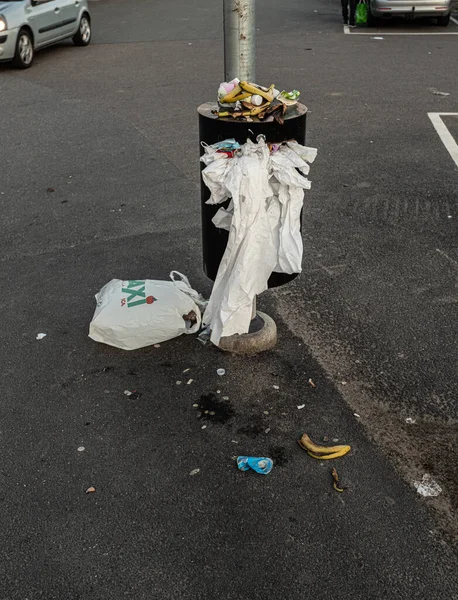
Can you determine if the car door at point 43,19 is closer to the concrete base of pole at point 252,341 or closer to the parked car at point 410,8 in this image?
the parked car at point 410,8

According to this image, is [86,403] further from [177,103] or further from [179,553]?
[177,103]

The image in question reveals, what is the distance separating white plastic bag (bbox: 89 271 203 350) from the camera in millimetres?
4449

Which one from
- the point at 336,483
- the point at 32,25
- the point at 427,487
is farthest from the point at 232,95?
the point at 32,25

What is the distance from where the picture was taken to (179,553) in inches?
123

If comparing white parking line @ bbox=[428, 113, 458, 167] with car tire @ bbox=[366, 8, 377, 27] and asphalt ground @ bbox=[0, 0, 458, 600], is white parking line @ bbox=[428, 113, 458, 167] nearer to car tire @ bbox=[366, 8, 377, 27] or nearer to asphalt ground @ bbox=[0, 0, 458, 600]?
asphalt ground @ bbox=[0, 0, 458, 600]

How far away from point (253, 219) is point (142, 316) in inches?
38.8

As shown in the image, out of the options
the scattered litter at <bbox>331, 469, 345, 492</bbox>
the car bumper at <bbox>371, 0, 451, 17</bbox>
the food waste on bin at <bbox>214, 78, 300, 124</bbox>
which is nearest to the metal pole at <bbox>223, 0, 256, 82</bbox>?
the food waste on bin at <bbox>214, 78, 300, 124</bbox>

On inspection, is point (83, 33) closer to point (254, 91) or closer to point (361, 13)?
point (361, 13)

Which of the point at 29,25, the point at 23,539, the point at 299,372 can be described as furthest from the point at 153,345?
the point at 29,25

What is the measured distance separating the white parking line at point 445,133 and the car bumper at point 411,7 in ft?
22.4

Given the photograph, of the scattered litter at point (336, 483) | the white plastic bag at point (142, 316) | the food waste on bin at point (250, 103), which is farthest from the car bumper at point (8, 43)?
the scattered litter at point (336, 483)

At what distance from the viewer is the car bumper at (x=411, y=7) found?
15370 mm

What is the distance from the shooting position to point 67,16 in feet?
45.1

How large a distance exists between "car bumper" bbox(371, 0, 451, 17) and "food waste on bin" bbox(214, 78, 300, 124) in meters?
12.9
